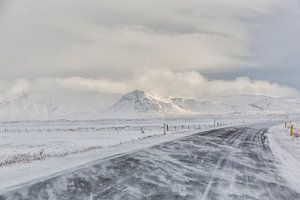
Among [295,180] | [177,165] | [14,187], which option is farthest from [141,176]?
[295,180]

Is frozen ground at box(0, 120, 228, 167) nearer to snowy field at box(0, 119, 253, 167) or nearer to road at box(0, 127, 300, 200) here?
snowy field at box(0, 119, 253, 167)

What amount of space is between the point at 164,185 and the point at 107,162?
3171 mm

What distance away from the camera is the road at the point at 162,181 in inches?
358

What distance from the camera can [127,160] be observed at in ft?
46.3

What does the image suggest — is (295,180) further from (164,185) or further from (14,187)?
(14,187)

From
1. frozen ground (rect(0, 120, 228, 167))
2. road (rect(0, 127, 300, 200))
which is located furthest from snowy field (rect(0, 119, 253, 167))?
road (rect(0, 127, 300, 200))

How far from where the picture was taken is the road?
29.8 ft

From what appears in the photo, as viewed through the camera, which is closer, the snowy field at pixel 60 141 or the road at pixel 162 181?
the road at pixel 162 181

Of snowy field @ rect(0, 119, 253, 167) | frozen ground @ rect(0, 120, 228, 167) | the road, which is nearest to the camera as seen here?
the road

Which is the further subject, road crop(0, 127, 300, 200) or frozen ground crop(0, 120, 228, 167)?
frozen ground crop(0, 120, 228, 167)

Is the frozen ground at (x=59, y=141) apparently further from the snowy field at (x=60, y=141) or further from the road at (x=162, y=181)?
the road at (x=162, y=181)

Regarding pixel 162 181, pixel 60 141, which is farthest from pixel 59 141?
pixel 162 181

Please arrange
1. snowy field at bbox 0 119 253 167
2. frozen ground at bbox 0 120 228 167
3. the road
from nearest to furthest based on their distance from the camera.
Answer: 1. the road
2. frozen ground at bbox 0 120 228 167
3. snowy field at bbox 0 119 253 167

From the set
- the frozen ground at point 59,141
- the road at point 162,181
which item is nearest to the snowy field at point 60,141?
the frozen ground at point 59,141
